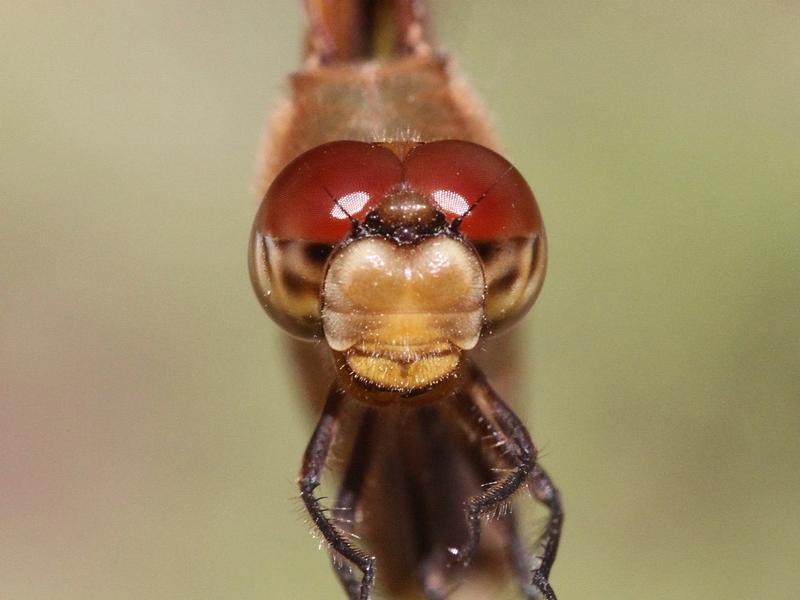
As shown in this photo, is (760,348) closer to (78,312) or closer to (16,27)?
(78,312)

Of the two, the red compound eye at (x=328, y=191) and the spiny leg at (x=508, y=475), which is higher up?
the red compound eye at (x=328, y=191)

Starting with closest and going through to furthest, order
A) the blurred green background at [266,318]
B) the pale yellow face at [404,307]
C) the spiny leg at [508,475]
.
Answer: the pale yellow face at [404,307], the spiny leg at [508,475], the blurred green background at [266,318]

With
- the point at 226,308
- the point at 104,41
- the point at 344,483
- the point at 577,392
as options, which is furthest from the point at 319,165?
the point at 104,41

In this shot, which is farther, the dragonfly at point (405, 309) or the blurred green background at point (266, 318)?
the blurred green background at point (266, 318)

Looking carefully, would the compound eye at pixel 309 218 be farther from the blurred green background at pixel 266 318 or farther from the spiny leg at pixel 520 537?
the blurred green background at pixel 266 318

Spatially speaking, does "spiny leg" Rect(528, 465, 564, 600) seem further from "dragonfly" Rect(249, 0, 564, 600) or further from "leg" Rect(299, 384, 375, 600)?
"leg" Rect(299, 384, 375, 600)

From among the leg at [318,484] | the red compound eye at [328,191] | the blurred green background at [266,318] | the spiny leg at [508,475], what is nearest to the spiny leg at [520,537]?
the spiny leg at [508,475]

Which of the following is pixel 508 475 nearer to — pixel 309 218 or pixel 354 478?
pixel 354 478
